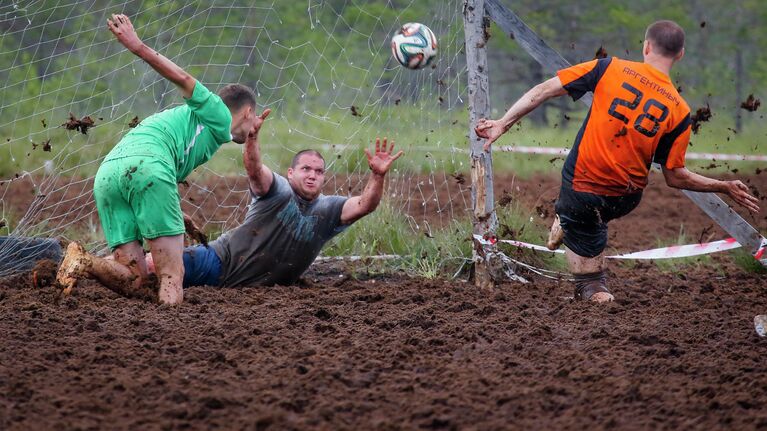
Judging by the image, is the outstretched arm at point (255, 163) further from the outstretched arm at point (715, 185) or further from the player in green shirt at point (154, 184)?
the outstretched arm at point (715, 185)

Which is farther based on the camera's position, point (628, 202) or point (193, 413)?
point (628, 202)

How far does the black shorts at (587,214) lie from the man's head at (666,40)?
961mm

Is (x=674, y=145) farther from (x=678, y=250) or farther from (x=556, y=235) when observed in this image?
(x=678, y=250)

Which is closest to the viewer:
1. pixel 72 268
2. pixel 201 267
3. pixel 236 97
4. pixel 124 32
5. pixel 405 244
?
pixel 124 32

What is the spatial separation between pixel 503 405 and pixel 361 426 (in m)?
0.67

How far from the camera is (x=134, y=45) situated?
Result: 6020mm

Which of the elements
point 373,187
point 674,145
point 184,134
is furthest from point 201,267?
point 674,145

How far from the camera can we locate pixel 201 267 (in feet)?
24.2

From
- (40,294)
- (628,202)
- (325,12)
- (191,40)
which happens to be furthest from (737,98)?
(40,294)

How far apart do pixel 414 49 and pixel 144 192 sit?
93.2 inches

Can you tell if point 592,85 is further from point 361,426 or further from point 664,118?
point 361,426

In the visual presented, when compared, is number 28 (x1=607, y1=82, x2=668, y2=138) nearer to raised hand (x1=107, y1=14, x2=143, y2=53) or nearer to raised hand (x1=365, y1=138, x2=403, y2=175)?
raised hand (x1=365, y1=138, x2=403, y2=175)

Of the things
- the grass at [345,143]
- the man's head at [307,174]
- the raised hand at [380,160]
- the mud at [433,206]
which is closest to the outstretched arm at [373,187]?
the raised hand at [380,160]

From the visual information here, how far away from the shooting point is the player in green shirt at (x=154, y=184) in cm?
629
